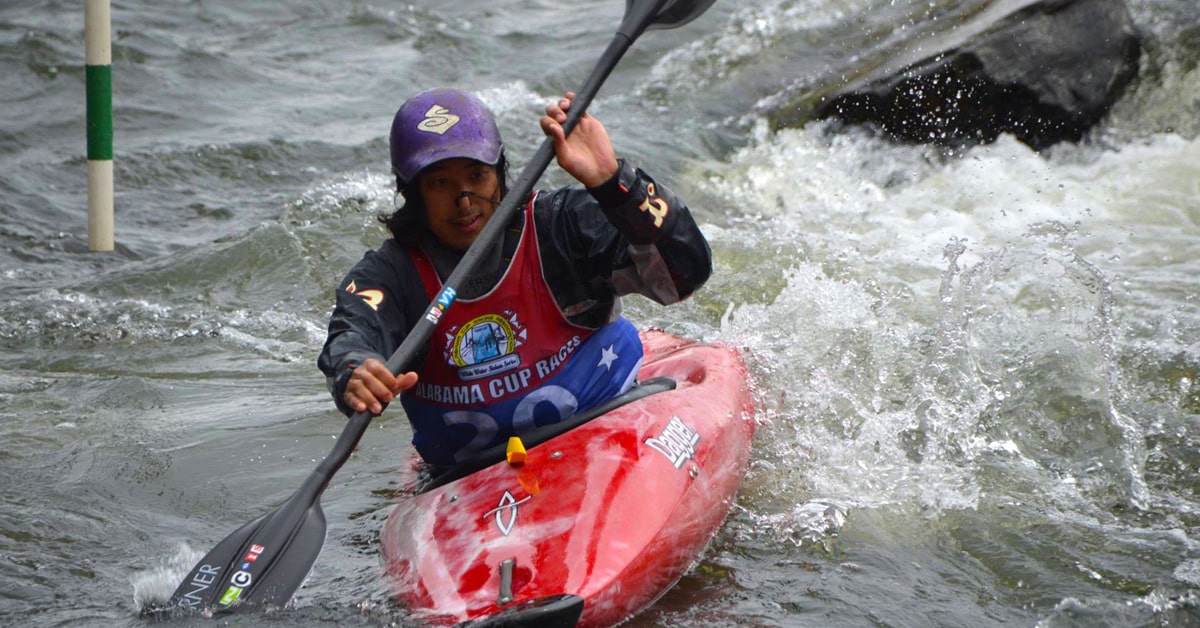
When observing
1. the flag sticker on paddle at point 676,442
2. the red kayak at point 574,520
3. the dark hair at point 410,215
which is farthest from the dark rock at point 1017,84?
the dark hair at point 410,215

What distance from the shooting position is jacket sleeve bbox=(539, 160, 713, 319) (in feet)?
11.4

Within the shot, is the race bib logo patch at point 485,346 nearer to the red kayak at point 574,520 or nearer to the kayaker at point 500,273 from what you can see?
the kayaker at point 500,273

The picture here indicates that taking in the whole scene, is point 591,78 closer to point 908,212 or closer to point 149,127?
point 908,212

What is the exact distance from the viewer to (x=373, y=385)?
324 cm

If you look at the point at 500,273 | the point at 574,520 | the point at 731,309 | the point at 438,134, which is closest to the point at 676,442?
the point at 574,520

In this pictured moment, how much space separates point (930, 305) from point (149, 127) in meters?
5.92

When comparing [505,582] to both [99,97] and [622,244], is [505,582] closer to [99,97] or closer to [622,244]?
[622,244]

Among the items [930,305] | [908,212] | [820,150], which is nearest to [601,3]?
[820,150]

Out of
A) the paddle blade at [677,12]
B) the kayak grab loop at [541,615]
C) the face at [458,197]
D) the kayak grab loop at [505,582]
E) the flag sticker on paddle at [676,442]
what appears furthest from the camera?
the paddle blade at [677,12]

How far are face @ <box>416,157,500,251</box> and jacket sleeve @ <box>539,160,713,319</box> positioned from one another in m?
0.19

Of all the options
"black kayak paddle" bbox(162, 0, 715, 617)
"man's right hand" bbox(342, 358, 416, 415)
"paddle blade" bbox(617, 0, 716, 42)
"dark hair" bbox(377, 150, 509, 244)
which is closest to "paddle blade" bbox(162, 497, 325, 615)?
"black kayak paddle" bbox(162, 0, 715, 617)

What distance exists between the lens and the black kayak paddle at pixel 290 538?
3.31 meters

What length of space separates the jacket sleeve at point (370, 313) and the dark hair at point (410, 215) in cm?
6

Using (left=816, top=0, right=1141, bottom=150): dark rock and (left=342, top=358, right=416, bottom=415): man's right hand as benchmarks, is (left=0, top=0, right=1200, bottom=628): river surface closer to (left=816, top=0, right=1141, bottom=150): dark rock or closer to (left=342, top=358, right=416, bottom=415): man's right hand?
(left=816, top=0, right=1141, bottom=150): dark rock
